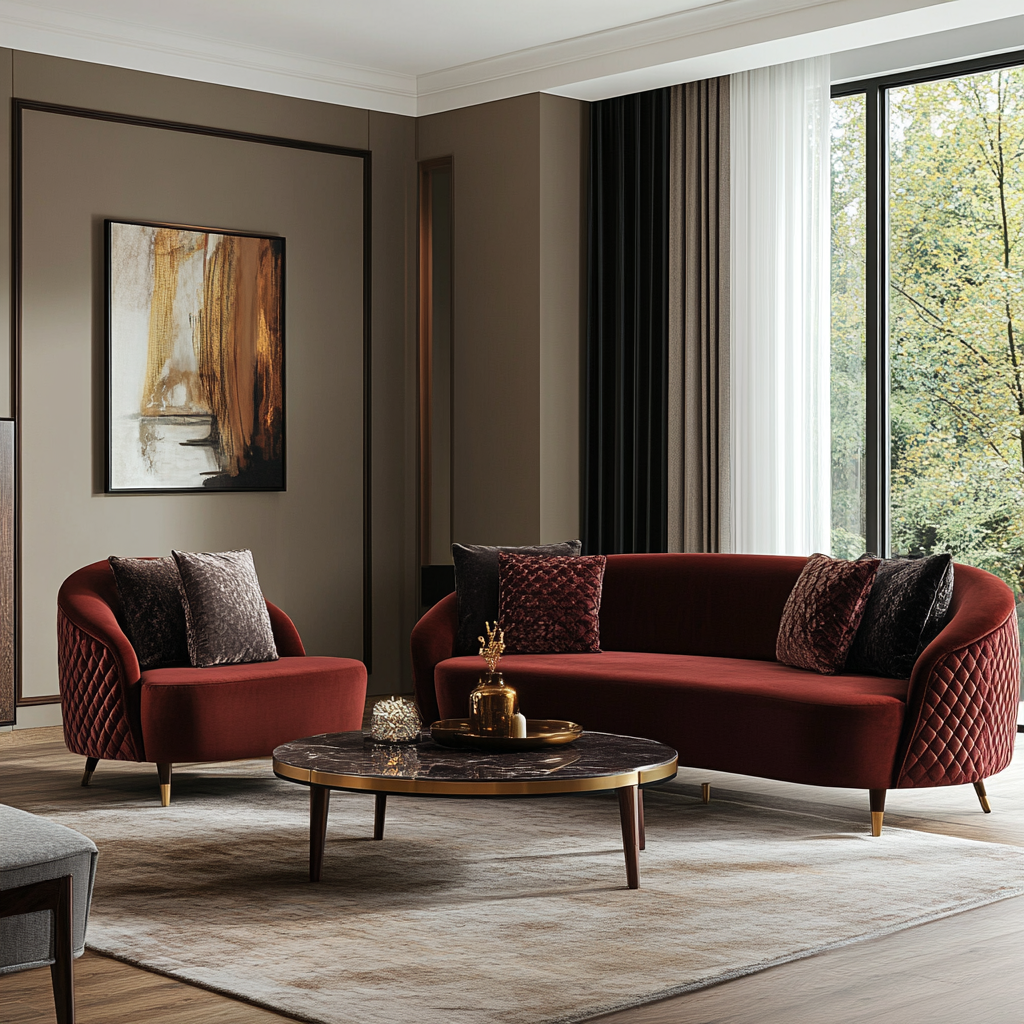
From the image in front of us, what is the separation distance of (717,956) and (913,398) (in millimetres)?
4014

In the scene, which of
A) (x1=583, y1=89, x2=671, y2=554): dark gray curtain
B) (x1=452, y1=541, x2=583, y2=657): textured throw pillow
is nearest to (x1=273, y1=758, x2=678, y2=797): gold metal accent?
(x1=452, y1=541, x2=583, y2=657): textured throw pillow

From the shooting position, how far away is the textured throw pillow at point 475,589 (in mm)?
5633

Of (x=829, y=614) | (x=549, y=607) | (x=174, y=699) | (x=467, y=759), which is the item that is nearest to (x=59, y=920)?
(x=467, y=759)

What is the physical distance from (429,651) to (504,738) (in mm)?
1634

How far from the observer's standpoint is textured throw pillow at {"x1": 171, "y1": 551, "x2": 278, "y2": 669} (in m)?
5.16

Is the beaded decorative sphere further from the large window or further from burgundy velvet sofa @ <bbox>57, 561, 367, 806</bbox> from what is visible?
the large window

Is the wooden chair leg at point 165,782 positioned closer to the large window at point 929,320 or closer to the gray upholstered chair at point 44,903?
the gray upholstered chair at point 44,903

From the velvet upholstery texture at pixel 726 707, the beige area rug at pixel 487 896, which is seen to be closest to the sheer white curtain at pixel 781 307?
the velvet upholstery texture at pixel 726 707

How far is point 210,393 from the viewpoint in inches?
272

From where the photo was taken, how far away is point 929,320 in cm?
660

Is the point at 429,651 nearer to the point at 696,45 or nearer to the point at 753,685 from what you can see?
the point at 753,685

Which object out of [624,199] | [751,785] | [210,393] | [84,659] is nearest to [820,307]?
[624,199]

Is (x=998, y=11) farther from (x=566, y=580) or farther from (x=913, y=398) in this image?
(x=566, y=580)

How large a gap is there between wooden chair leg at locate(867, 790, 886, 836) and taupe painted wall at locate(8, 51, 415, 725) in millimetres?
3612
